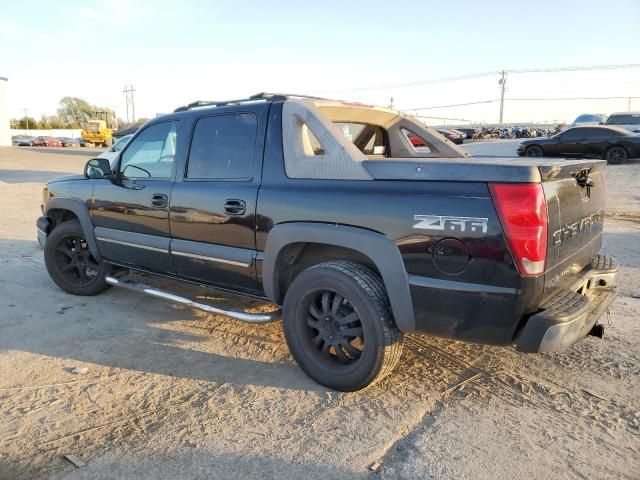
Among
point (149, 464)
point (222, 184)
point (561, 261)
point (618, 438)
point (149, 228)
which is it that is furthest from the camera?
point (149, 228)

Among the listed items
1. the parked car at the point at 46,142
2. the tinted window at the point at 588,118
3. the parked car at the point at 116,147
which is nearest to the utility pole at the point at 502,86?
the tinted window at the point at 588,118

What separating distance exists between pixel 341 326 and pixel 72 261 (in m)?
3.43

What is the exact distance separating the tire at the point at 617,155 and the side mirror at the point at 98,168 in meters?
18.3

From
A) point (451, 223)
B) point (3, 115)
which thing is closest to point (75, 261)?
point (451, 223)

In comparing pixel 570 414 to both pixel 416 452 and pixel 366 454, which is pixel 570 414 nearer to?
pixel 416 452

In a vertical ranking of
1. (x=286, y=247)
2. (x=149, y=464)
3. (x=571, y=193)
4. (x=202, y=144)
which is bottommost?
(x=149, y=464)

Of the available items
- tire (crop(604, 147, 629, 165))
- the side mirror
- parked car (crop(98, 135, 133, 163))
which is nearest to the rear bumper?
the side mirror

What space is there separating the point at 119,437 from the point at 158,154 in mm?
2499

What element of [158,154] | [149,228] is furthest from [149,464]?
[158,154]

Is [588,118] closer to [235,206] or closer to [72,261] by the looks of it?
[72,261]

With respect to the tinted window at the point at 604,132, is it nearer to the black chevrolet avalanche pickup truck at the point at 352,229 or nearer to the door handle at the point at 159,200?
the black chevrolet avalanche pickup truck at the point at 352,229

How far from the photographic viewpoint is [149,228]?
434 centimetres

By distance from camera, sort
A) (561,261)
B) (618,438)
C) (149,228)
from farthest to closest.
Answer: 1. (149,228)
2. (561,261)
3. (618,438)

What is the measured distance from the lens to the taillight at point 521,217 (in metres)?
2.58
